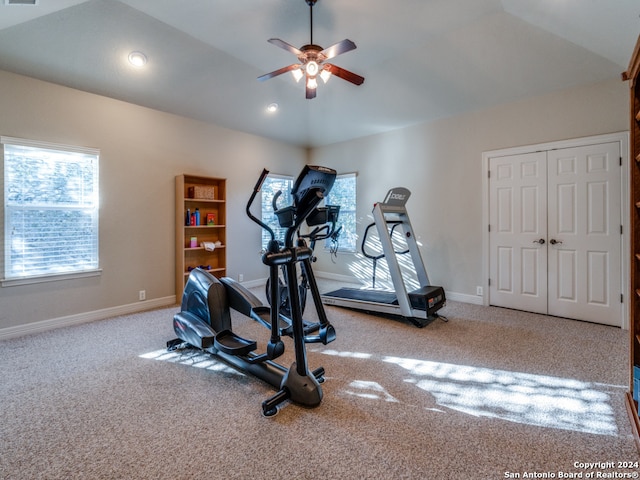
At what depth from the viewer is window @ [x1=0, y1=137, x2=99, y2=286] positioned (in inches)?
131

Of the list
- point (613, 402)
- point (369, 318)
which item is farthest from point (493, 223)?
point (613, 402)

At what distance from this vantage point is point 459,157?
4684 mm

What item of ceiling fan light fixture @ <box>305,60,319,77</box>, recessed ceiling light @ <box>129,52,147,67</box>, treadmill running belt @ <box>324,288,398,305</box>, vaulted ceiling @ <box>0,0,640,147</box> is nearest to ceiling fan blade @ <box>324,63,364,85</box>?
ceiling fan light fixture @ <box>305,60,319,77</box>

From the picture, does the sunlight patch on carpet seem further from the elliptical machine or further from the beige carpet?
the elliptical machine

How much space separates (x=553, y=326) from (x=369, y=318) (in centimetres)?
212

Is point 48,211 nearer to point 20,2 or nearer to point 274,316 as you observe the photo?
point 20,2

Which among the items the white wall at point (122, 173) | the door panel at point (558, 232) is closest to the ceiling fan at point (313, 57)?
the white wall at point (122, 173)

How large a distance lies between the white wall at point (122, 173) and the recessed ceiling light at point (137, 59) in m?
0.70

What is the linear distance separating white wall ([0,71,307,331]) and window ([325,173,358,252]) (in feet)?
6.88

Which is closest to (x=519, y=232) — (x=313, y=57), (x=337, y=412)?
(x=313, y=57)

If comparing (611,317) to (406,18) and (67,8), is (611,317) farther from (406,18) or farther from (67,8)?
(67,8)

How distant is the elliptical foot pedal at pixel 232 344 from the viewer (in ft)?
7.67

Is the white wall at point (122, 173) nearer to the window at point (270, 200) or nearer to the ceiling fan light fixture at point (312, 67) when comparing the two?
the window at point (270, 200)

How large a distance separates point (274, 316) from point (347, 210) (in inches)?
173
